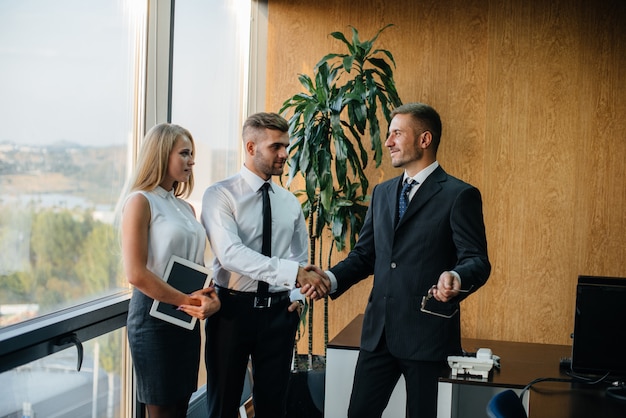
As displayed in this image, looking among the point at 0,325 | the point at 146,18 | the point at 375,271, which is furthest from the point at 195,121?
the point at 0,325

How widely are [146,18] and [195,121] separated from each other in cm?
78

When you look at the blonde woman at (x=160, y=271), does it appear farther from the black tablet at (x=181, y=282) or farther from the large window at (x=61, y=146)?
the large window at (x=61, y=146)

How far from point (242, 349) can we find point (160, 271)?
54 centimetres

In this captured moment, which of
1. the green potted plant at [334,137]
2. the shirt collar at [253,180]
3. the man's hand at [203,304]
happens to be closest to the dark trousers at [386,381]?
the man's hand at [203,304]

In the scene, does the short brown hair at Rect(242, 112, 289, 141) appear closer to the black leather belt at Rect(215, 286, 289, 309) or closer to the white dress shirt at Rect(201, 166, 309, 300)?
the white dress shirt at Rect(201, 166, 309, 300)

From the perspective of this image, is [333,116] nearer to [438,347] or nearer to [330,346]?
[330,346]

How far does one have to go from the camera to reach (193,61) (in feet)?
12.5

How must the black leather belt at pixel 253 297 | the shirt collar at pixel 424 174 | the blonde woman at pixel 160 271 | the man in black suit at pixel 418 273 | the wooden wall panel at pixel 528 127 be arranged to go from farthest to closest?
1. the wooden wall panel at pixel 528 127
2. the black leather belt at pixel 253 297
3. the shirt collar at pixel 424 174
4. the man in black suit at pixel 418 273
5. the blonde woman at pixel 160 271

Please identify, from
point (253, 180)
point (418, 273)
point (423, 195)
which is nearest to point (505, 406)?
point (418, 273)

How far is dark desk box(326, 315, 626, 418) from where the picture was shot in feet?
7.02


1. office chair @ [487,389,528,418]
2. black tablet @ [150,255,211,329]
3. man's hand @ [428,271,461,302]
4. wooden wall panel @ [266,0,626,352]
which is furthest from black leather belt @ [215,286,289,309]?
wooden wall panel @ [266,0,626,352]

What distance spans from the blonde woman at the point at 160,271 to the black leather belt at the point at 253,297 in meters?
0.19

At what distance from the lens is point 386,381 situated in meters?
2.64

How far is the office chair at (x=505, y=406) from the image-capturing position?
71.3 inches
